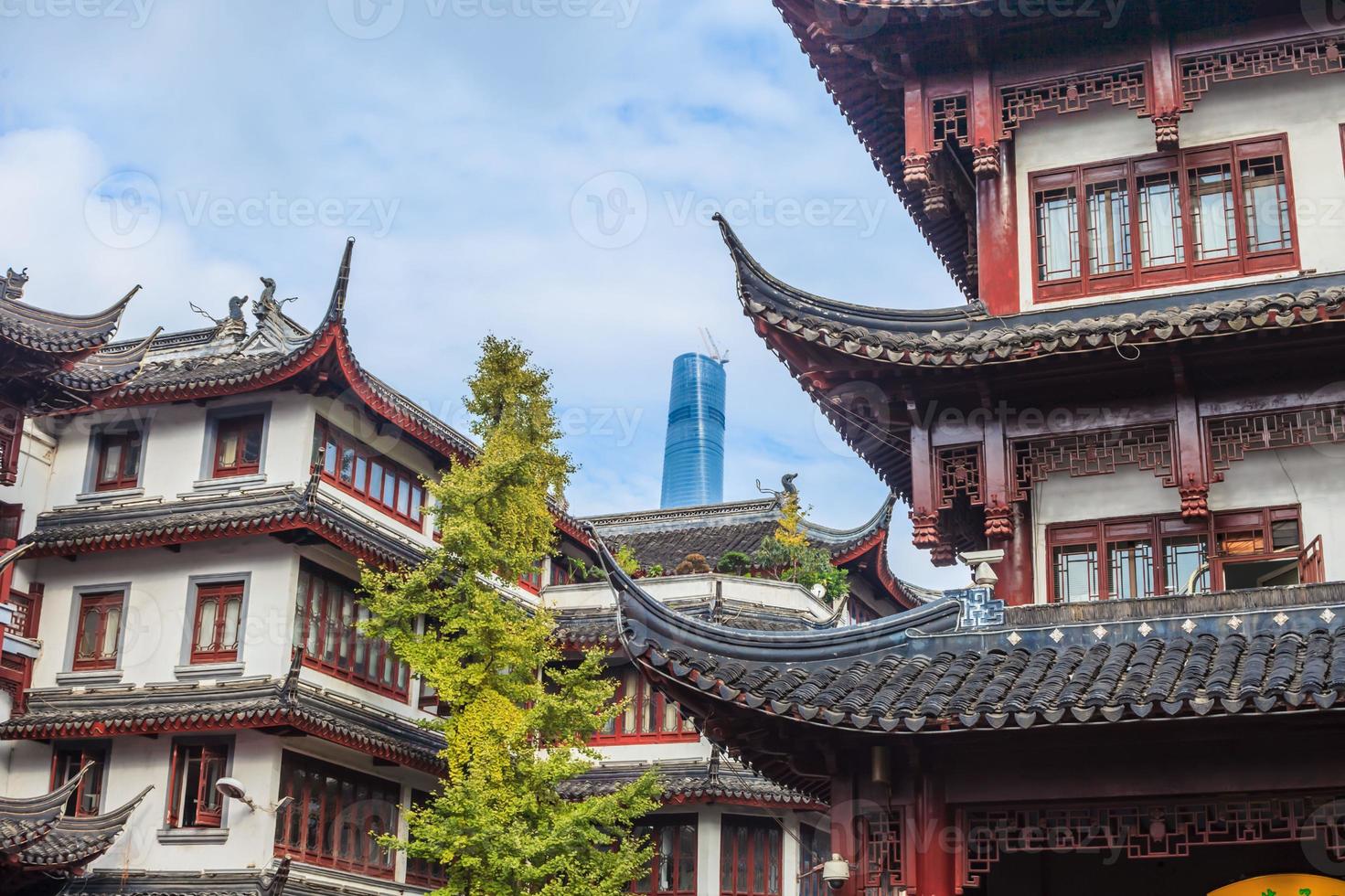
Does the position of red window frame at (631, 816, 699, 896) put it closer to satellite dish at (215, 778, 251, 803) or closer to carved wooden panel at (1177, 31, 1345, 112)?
satellite dish at (215, 778, 251, 803)

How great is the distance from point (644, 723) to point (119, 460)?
1215 cm

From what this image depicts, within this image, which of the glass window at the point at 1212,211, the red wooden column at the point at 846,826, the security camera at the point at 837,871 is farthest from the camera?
the glass window at the point at 1212,211

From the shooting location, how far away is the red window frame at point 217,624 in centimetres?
2844

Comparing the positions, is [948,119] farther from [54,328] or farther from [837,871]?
[54,328]

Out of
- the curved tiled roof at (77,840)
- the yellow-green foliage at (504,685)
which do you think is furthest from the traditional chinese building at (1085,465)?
the curved tiled roof at (77,840)

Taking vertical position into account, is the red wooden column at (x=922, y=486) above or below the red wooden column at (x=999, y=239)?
below

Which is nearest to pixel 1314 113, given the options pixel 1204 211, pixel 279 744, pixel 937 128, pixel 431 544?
pixel 1204 211

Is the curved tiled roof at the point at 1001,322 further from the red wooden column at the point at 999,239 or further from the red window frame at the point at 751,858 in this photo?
the red window frame at the point at 751,858

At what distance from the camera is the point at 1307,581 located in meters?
13.7

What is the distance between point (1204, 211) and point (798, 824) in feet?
63.7

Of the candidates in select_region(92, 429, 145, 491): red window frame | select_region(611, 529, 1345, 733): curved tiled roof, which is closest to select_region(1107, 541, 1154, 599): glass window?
select_region(611, 529, 1345, 733): curved tiled roof

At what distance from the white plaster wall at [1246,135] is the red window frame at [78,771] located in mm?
20476

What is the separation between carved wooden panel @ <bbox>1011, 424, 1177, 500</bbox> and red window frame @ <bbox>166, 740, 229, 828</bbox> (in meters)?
18.0

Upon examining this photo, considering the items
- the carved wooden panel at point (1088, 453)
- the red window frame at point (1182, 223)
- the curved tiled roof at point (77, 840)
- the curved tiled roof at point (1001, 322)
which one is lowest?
the curved tiled roof at point (77, 840)
